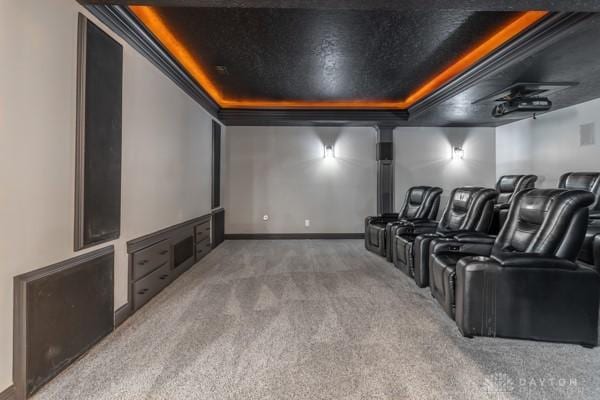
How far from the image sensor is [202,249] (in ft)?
16.1

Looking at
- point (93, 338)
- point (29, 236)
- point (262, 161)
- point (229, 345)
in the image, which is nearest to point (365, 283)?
point (229, 345)

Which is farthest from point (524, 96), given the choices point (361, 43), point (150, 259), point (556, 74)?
point (150, 259)

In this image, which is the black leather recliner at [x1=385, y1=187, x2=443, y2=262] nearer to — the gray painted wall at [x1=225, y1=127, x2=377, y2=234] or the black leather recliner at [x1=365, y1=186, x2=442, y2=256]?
the black leather recliner at [x1=365, y1=186, x2=442, y2=256]

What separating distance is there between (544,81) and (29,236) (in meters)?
5.21

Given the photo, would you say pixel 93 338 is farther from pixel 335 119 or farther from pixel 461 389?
pixel 335 119

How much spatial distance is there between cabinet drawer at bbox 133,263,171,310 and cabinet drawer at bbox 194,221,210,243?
106 cm

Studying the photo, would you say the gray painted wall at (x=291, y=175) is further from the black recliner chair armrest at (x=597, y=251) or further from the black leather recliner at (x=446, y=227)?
the black recliner chair armrest at (x=597, y=251)

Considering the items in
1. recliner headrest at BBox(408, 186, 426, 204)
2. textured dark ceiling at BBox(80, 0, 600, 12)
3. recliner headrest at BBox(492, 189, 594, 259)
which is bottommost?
recliner headrest at BBox(492, 189, 594, 259)

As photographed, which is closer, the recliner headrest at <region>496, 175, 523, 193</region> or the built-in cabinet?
the built-in cabinet

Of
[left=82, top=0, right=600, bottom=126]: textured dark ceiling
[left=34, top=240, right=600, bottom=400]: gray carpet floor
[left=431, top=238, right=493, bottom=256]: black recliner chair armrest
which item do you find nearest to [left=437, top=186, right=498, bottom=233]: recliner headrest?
[left=431, top=238, right=493, bottom=256]: black recliner chair armrest

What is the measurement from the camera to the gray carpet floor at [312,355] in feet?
5.76

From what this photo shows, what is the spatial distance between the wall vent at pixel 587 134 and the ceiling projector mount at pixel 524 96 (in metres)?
1.24

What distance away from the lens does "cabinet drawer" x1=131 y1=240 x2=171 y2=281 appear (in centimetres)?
282

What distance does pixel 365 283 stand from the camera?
368 cm
